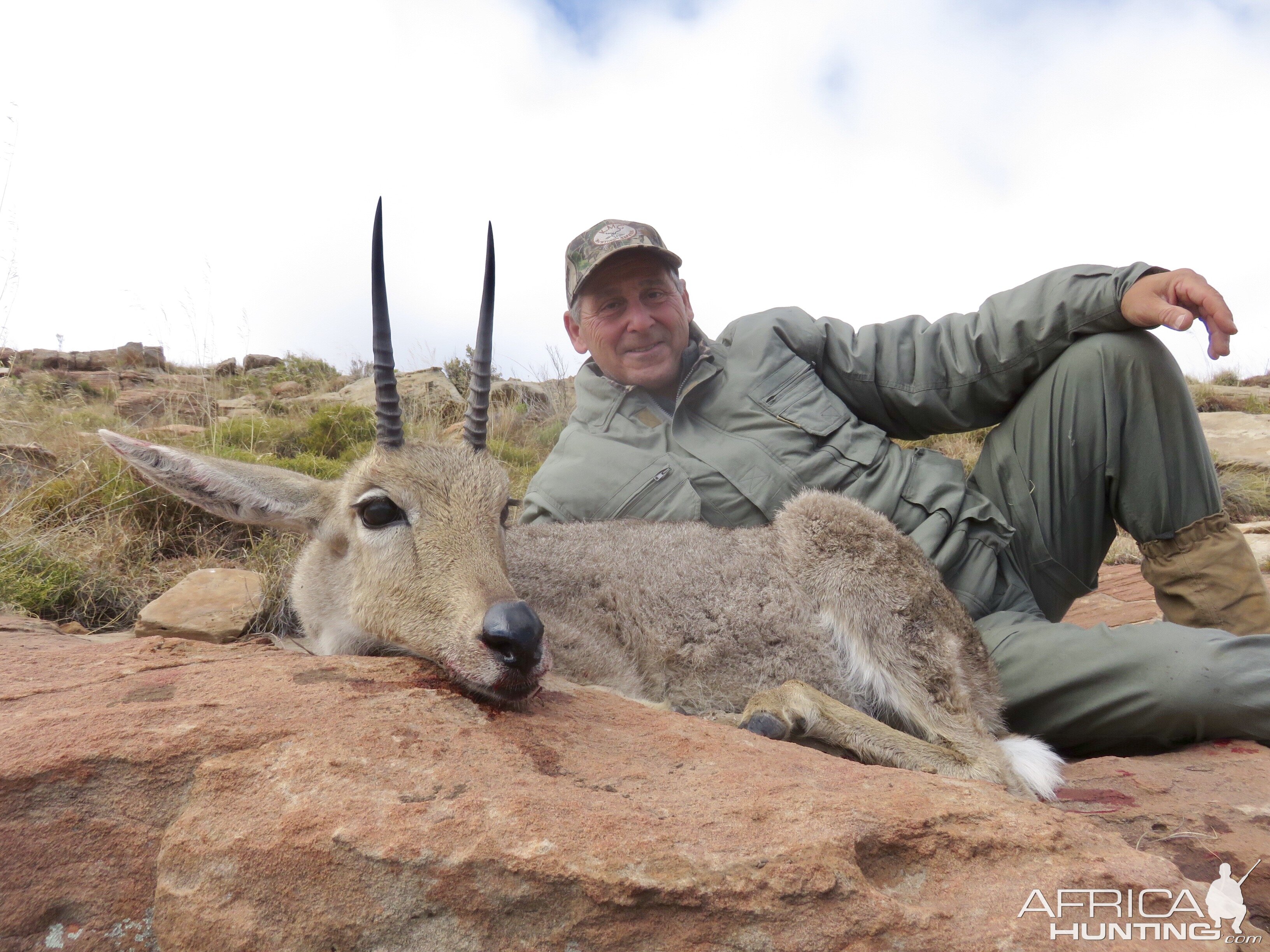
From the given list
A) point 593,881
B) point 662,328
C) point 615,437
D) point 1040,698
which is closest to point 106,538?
point 615,437

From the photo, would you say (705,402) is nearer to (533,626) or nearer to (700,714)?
(700,714)

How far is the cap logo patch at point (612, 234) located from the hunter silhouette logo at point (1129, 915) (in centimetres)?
518

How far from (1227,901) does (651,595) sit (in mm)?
2765

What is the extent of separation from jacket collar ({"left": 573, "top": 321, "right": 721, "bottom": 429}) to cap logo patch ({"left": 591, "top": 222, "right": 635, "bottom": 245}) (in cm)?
86

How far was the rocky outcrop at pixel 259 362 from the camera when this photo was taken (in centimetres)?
2017

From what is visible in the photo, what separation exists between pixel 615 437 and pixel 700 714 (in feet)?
7.43

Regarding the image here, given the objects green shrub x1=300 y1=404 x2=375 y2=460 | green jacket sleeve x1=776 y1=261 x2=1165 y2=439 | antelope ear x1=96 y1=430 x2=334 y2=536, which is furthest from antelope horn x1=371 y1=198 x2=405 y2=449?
green shrub x1=300 y1=404 x2=375 y2=460

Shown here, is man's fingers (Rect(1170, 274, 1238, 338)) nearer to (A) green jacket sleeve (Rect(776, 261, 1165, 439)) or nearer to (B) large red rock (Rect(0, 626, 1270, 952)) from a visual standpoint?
(A) green jacket sleeve (Rect(776, 261, 1165, 439))

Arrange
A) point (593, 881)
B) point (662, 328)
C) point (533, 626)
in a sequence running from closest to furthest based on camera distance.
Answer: point (593, 881), point (533, 626), point (662, 328)

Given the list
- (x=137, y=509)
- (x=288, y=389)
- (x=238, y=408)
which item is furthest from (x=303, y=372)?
(x=137, y=509)

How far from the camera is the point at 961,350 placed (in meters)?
5.61

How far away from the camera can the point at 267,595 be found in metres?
5.98

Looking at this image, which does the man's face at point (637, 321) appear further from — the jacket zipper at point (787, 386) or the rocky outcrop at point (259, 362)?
the rocky outcrop at point (259, 362)

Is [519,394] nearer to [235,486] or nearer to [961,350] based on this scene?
[961,350]
